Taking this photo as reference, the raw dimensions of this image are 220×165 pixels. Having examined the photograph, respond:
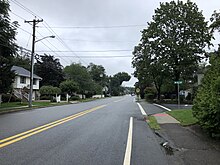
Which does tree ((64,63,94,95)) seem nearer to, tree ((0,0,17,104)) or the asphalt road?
tree ((0,0,17,104))

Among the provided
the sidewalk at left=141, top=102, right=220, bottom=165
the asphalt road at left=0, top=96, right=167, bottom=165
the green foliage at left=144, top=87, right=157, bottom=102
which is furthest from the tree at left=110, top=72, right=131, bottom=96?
the asphalt road at left=0, top=96, right=167, bottom=165

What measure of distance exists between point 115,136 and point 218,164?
4.58m

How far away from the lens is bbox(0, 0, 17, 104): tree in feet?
82.8

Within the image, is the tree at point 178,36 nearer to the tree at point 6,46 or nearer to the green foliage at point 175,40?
the green foliage at point 175,40

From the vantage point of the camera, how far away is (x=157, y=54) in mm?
41750

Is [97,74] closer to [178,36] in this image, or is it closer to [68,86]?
[68,86]

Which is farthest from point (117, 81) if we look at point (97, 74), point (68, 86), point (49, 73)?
point (68, 86)

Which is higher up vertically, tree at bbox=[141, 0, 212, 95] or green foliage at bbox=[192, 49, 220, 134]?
tree at bbox=[141, 0, 212, 95]

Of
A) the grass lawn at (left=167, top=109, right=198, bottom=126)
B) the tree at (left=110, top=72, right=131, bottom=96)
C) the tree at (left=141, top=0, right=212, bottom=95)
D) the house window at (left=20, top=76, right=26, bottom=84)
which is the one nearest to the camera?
the grass lawn at (left=167, top=109, right=198, bottom=126)

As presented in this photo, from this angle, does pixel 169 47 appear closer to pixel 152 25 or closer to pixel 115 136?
pixel 152 25

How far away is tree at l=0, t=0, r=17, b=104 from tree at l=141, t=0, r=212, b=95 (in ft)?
74.1

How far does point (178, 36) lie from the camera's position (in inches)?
1618

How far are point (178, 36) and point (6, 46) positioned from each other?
86.4 ft

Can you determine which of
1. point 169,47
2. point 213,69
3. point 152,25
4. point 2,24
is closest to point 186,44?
point 169,47
